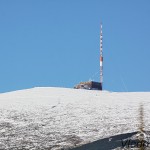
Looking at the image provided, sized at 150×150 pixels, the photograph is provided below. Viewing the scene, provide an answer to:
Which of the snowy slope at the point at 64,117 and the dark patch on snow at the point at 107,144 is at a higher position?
the snowy slope at the point at 64,117

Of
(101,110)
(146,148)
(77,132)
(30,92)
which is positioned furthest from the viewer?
(30,92)

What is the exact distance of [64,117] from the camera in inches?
959

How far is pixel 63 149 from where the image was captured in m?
18.3

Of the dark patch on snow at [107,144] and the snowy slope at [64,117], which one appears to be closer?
the dark patch on snow at [107,144]

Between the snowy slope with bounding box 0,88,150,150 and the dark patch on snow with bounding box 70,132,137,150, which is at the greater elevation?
the snowy slope with bounding box 0,88,150,150

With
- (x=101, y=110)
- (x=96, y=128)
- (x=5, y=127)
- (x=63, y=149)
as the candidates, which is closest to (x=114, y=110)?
(x=101, y=110)

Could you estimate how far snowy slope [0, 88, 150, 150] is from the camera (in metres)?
19.9

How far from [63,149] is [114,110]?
8431 millimetres

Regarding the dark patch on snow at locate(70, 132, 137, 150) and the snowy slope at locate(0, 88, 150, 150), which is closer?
the dark patch on snow at locate(70, 132, 137, 150)

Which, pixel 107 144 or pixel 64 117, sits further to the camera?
pixel 64 117

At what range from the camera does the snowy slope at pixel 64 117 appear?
19922 mm

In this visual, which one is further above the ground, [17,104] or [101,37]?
[101,37]

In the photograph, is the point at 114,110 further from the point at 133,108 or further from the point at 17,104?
the point at 17,104

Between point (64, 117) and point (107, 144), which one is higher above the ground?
point (64, 117)
